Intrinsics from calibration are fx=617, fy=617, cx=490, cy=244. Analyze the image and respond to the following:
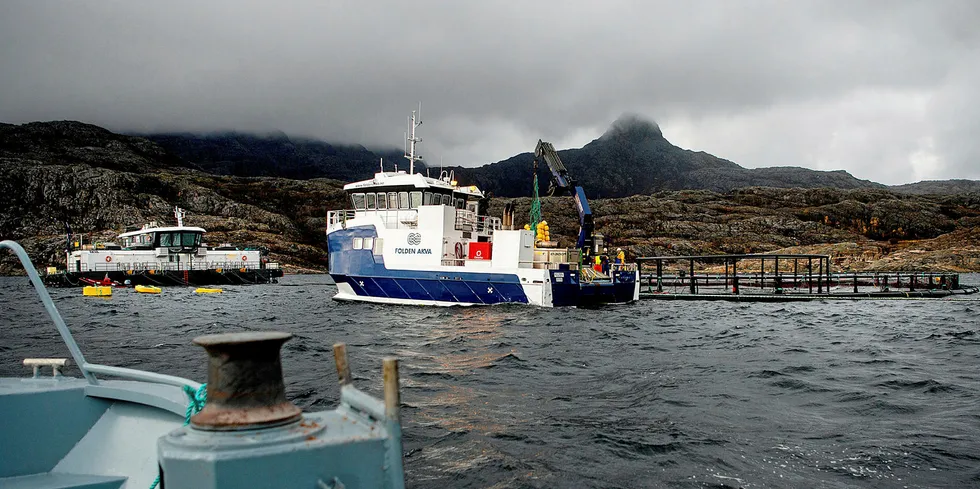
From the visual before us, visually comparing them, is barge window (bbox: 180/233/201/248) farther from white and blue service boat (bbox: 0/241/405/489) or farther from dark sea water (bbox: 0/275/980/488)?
white and blue service boat (bbox: 0/241/405/489)

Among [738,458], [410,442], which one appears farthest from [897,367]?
[410,442]

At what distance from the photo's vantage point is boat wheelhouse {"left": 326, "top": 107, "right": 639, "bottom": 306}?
90.4 feet

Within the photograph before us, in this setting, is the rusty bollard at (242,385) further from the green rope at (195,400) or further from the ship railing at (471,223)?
the ship railing at (471,223)

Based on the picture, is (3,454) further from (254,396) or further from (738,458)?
(738,458)

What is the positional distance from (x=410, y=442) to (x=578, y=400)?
3464 millimetres

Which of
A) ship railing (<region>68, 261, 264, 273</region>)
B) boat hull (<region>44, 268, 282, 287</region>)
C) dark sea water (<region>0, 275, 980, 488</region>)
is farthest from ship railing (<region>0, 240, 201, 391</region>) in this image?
ship railing (<region>68, 261, 264, 273</region>)

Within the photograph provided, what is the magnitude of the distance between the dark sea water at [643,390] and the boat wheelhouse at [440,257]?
341cm

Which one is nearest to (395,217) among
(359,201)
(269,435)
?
(359,201)

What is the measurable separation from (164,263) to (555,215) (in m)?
86.5

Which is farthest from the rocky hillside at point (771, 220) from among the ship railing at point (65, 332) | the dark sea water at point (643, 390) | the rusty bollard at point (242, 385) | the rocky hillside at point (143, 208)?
the rusty bollard at point (242, 385)

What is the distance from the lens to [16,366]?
13828 millimetres

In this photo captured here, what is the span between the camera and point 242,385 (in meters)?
2.88

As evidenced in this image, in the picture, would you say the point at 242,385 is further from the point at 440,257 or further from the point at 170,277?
the point at 170,277

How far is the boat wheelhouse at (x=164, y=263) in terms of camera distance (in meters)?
60.7
